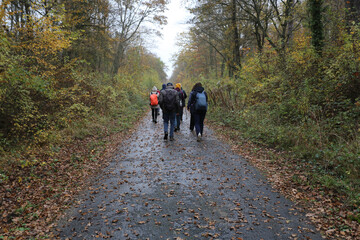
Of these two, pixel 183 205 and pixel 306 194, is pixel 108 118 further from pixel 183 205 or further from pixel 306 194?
pixel 306 194

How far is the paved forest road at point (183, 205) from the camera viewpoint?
3.77 meters

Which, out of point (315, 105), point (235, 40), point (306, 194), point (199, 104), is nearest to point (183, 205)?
point (306, 194)

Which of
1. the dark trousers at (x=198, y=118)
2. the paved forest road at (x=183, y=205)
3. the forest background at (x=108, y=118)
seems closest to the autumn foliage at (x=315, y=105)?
the forest background at (x=108, y=118)

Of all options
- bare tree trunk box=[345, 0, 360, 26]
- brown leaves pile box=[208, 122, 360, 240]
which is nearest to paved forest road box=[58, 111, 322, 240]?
brown leaves pile box=[208, 122, 360, 240]

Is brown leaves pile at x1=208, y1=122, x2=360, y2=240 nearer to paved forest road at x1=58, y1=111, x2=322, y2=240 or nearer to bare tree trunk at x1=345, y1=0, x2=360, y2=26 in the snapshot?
paved forest road at x1=58, y1=111, x2=322, y2=240

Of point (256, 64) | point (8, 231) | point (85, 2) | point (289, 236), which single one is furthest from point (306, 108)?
point (85, 2)

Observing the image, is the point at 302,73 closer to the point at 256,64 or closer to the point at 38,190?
the point at 256,64

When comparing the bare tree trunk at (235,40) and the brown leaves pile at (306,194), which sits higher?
the bare tree trunk at (235,40)

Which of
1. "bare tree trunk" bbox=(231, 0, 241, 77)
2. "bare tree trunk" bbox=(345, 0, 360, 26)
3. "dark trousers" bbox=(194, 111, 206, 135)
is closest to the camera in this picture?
"bare tree trunk" bbox=(345, 0, 360, 26)

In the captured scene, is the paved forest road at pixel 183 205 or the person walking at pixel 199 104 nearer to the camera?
the paved forest road at pixel 183 205

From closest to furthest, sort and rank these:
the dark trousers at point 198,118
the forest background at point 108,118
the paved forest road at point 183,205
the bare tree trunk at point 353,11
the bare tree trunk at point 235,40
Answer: the paved forest road at point 183,205
the forest background at point 108,118
the bare tree trunk at point 353,11
the dark trousers at point 198,118
the bare tree trunk at point 235,40

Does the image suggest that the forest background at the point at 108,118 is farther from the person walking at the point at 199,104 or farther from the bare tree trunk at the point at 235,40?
the bare tree trunk at the point at 235,40

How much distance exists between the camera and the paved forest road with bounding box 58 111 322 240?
3.77 meters

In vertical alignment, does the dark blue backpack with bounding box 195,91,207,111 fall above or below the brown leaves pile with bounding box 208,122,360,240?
above
